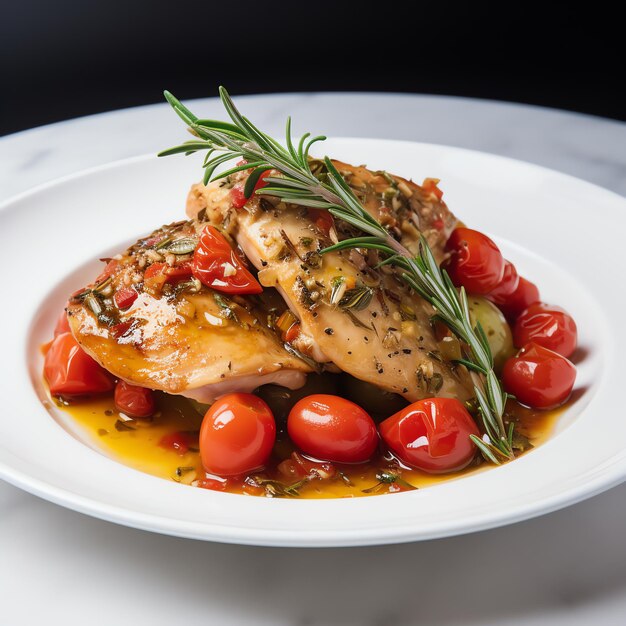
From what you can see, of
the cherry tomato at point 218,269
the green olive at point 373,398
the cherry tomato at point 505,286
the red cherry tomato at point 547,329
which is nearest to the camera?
the cherry tomato at point 218,269

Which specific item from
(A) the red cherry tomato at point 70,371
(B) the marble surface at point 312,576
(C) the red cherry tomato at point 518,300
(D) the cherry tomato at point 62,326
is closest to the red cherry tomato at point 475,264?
(C) the red cherry tomato at point 518,300

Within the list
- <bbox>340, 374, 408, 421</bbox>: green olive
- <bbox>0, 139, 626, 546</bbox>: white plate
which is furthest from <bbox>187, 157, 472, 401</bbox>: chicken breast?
<bbox>0, 139, 626, 546</bbox>: white plate

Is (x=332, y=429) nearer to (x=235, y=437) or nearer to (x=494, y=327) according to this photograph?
(x=235, y=437)

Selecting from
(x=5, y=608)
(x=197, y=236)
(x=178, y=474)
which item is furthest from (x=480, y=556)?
(x=197, y=236)

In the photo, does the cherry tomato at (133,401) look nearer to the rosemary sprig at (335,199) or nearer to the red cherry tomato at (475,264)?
the rosemary sprig at (335,199)

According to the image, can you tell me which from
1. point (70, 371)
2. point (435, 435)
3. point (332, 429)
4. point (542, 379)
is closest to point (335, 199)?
point (332, 429)

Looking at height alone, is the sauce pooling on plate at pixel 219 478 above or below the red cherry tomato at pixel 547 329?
below
